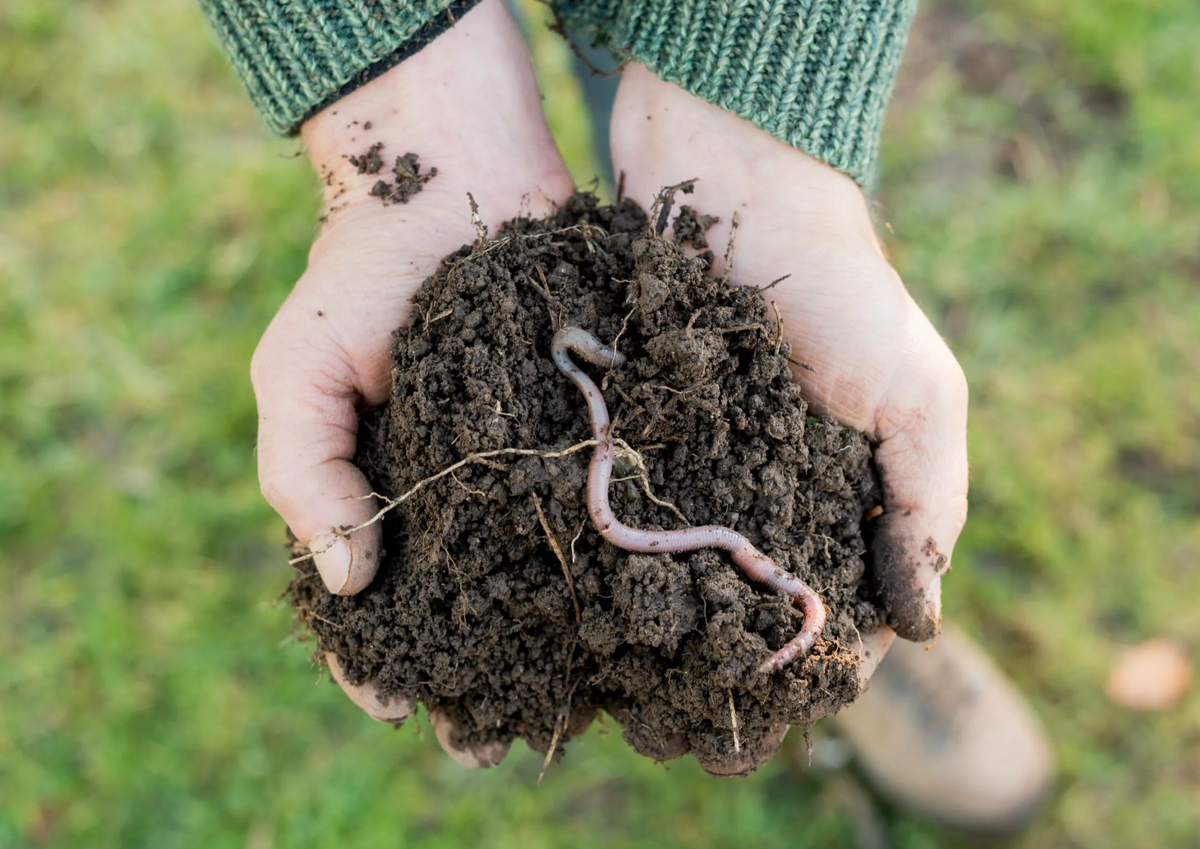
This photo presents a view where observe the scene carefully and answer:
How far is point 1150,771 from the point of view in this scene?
17.4 ft

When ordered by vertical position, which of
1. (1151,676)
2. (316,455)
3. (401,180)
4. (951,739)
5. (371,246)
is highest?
(401,180)

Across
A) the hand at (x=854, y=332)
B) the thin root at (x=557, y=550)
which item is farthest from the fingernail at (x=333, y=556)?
the hand at (x=854, y=332)

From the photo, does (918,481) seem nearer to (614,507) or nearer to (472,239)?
(614,507)

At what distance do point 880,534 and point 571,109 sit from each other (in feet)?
15.6

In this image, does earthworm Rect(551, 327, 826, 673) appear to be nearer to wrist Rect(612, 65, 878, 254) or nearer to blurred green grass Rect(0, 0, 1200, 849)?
wrist Rect(612, 65, 878, 254)

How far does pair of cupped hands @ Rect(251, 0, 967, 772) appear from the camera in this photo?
328 centimetres

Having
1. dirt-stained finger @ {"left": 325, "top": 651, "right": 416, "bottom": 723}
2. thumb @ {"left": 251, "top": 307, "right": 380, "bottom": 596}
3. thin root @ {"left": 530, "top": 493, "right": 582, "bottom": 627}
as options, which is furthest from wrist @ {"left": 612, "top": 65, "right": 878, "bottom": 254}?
dirt-stained finger @ {"left": 325, "top": 651, "right": 416, "bottom": 723}

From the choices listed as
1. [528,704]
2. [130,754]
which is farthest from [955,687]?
[130,754]

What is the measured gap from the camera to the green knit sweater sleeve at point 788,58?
3312 mm

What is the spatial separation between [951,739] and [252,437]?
4.70 metres

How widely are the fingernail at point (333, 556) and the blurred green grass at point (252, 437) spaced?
1.94 meters

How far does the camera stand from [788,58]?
3.32 metres

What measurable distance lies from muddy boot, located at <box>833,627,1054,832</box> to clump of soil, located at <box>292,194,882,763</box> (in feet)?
7.90

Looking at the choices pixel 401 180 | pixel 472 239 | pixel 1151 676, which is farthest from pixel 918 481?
pixel 1151 676
